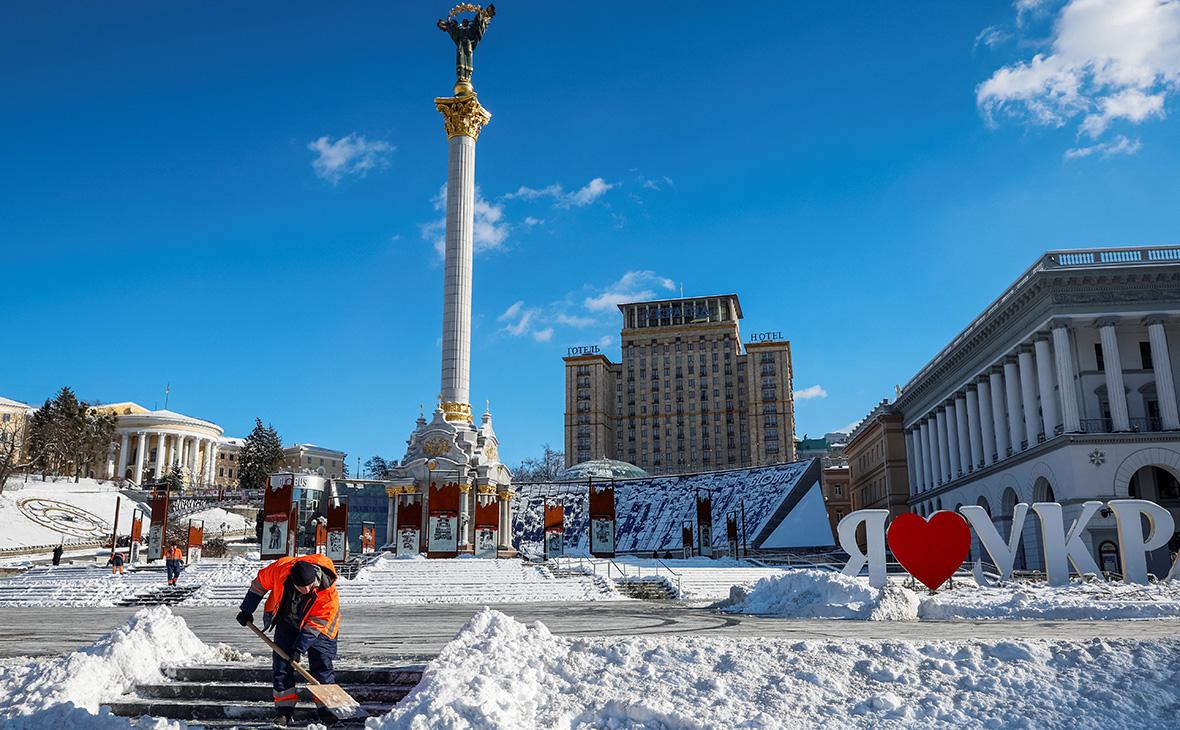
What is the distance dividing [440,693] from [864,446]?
88.6m

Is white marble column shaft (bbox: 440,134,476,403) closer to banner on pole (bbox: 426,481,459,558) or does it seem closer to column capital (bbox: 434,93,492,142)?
column capital (bbox: 434,93,492,142)

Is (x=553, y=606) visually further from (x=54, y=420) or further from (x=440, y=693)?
(x=54, y=420)

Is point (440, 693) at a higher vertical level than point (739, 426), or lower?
lower

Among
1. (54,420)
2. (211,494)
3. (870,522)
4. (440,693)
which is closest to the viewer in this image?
(440,693)

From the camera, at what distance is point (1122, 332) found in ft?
162

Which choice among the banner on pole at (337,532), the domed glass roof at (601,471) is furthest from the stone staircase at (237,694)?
the domed glass roof at (601,471)

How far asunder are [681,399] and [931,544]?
116234 millimetres

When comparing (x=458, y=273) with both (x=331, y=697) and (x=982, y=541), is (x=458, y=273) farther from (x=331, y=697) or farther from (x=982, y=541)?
(x=331, y=697)

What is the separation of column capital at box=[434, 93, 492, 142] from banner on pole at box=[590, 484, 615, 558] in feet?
91.7

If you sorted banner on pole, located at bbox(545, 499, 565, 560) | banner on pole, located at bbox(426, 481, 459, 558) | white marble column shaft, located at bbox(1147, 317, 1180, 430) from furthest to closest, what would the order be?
white marble column shaft, located at bbox(1147, 317, 1180, 430) → banner on pole, located at bbox(545, 499, 565, 560) → banner on pole, located at bbox(426, 481, 459, 558)

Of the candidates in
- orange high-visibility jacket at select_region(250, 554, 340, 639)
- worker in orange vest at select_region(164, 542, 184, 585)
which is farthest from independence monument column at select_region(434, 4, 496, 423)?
orange high-visibility jacket at select_region(250, 554, 340, 639)

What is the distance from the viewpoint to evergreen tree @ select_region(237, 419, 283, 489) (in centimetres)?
9844

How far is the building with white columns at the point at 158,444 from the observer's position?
112688 millimetres

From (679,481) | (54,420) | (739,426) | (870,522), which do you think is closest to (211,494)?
(54,420)
